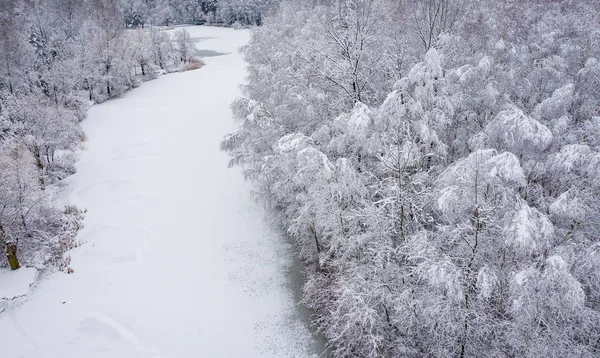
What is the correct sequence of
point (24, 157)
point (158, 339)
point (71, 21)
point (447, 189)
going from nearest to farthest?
point (447, 189), point (158, 339), point (24, 157), point (71, 21)

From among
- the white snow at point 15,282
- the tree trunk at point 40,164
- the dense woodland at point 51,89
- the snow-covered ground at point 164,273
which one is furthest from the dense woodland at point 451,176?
the tree trunk at point 40,164

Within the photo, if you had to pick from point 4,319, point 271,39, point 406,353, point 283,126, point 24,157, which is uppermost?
point 271,39

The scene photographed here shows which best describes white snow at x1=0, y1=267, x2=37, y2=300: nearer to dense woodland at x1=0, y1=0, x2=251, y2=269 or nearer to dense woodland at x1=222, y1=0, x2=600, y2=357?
dense woodland at x1=0, y1=0, x2=251, y2=269

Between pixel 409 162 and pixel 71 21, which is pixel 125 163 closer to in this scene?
pixel 409 162

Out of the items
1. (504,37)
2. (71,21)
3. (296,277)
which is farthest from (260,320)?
(71,21)

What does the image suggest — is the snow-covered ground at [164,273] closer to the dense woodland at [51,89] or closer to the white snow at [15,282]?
the white snow at [15,282]
